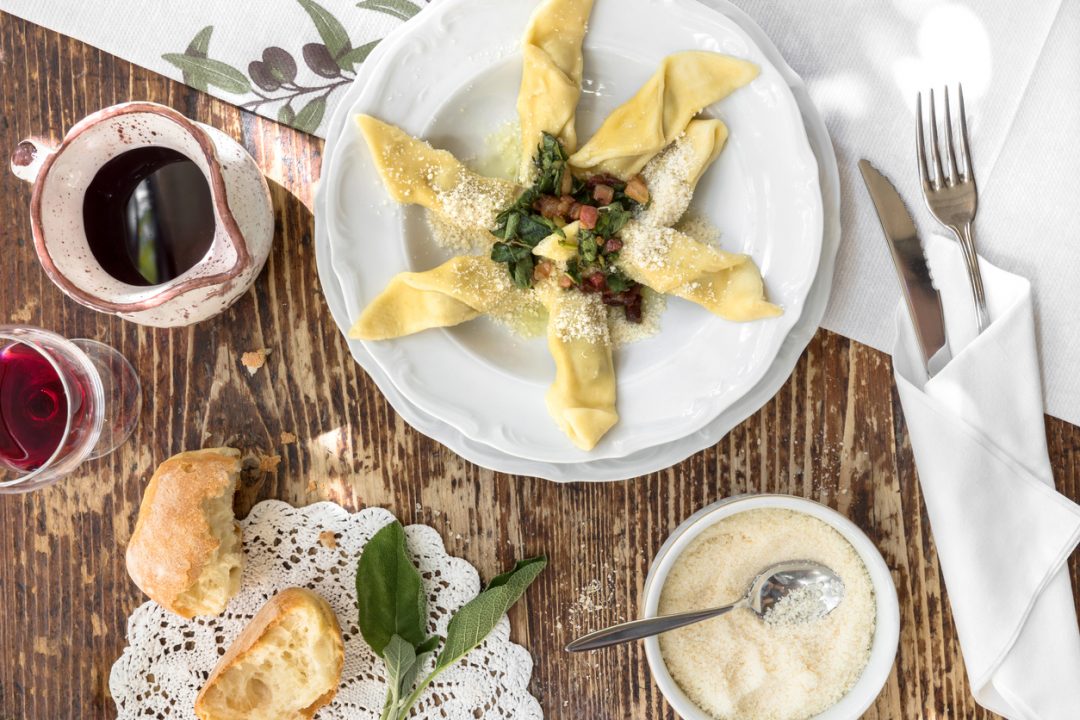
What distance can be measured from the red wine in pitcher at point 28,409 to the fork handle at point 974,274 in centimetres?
160

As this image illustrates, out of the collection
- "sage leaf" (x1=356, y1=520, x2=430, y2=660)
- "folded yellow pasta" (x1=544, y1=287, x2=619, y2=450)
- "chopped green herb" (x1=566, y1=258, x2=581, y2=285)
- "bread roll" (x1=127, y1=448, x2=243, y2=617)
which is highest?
"chopped green herb" (x1=566, y1=258, x2=581, y2=285)

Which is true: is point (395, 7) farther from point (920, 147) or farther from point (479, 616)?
point (479, 616)

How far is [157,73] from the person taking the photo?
150cm

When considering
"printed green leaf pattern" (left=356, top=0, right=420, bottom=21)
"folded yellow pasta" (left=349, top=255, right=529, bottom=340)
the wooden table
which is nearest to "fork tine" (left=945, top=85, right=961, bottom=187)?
the wooden table

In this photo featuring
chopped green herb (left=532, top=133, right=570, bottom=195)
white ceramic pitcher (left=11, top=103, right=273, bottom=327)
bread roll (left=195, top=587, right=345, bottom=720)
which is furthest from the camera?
bread roll (left=195, top=587, right=345, bottom=720)

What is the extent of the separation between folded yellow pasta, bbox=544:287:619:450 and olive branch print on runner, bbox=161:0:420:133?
557 mm

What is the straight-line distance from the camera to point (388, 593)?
149 cm

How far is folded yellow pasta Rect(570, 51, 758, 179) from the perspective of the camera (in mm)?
1301

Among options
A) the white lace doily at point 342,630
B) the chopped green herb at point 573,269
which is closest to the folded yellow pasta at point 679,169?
the chopped green herb at point 573,269

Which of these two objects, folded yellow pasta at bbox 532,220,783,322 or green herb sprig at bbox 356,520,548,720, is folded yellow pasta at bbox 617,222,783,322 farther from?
green herb sprig at bbox 356,520,548,720

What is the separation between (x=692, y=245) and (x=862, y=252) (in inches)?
13.2

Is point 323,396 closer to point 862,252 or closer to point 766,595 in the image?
point 766,595

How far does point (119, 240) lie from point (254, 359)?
305 mm

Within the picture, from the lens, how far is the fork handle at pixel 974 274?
142cm
